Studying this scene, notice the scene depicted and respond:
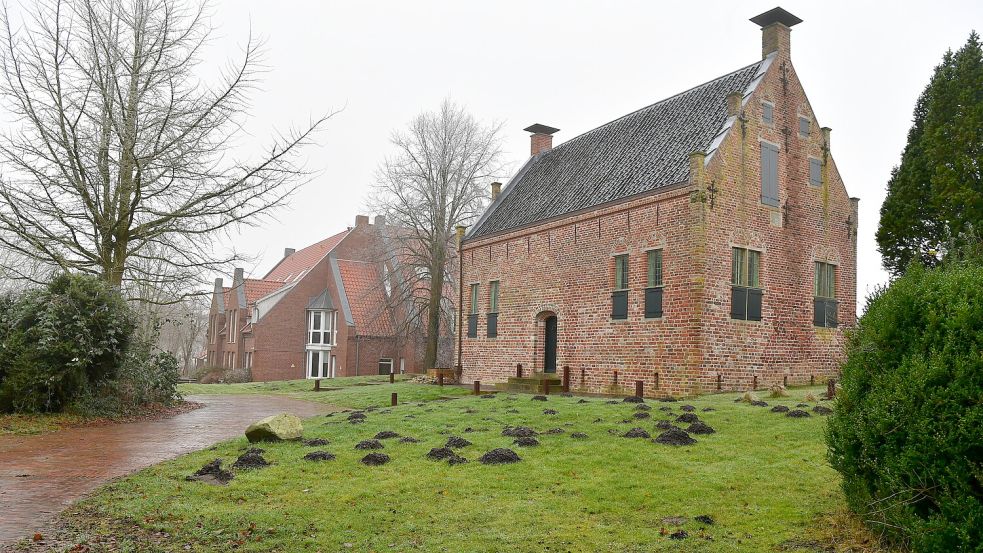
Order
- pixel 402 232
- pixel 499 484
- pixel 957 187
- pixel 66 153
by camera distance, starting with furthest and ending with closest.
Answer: pixel 402 232 < pixel 957 187 < pixel 66 153 < pixel 499 484

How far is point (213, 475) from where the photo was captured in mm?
9602

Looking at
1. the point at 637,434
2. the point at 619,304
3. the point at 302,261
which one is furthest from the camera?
the point at 302,261

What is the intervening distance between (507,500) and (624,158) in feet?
58.0

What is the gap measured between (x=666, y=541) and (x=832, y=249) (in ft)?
60.9

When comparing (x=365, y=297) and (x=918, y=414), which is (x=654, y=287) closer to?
(x=918, y=414)

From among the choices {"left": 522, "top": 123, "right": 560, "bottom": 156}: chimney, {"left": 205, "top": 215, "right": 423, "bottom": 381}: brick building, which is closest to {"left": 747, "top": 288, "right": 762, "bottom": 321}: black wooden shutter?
{"left": 522, "top": 123, "right": 560, "bottom": 156}: chimney

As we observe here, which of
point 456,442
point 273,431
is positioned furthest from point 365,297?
point 456,442

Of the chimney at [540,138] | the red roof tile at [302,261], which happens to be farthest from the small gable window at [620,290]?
the red roof tile at [302,261]

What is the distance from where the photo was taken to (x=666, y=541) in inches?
262

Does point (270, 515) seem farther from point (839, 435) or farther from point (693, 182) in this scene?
point (693, 182)

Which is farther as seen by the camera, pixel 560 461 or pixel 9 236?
pixel 9 236

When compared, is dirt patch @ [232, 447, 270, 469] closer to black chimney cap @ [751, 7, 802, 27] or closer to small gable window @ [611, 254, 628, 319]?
small gable window @ [611, 254, 628, 319]

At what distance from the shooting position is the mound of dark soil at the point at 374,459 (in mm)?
10062

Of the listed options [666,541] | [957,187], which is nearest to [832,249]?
[957,187]
